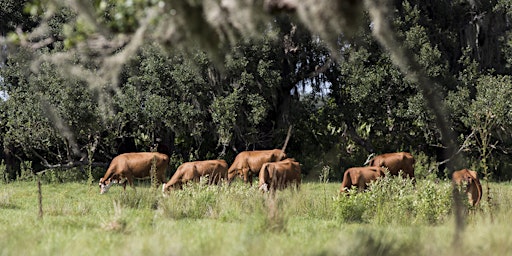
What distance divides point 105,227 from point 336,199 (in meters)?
3.89

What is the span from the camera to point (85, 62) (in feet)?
60.7

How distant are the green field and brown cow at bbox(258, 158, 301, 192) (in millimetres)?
1771

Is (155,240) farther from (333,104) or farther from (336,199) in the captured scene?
(333,104)

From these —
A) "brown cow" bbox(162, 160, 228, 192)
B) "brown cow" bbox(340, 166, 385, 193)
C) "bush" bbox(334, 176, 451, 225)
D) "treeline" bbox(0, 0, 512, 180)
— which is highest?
"treeline" bbox(0, 0, 512, 180)

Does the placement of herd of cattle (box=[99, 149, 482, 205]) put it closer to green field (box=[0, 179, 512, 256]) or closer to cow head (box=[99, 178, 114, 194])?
cow head (box=[99, 178, 114, 194])

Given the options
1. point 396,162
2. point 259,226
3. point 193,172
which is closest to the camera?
point 259,226

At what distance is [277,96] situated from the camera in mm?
20641

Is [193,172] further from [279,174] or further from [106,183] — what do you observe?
[106,183]

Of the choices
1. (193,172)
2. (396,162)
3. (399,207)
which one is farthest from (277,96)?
(399,207)

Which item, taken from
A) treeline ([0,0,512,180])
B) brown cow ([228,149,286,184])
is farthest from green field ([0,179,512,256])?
treeline ([0,0,512,180])

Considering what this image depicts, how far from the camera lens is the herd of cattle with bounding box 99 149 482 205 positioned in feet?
38.6

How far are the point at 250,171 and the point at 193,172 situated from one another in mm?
3984

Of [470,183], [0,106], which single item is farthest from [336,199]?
[0,106]

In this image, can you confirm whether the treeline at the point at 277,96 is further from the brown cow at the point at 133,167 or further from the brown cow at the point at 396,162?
the brown cow at the point at 133,167
